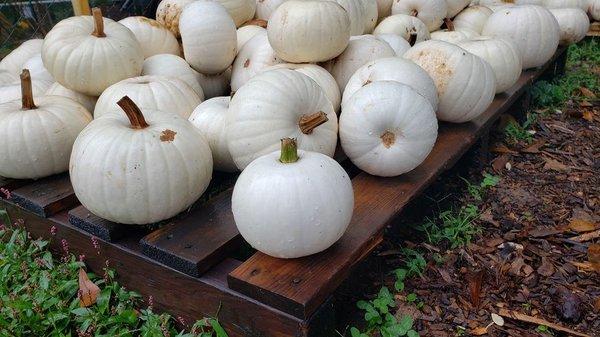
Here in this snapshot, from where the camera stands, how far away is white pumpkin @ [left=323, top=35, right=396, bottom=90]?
8.65 ft

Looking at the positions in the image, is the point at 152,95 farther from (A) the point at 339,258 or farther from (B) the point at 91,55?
(A) the point at 339,258

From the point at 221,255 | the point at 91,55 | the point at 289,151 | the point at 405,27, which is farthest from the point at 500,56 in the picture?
the point at 91,55

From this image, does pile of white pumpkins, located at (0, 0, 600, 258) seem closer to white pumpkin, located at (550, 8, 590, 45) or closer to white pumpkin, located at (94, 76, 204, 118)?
white pumpkin, located at (94, 76, 204, 118)

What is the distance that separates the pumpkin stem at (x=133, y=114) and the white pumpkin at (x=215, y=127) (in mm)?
340

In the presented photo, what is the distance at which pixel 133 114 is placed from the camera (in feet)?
6.01

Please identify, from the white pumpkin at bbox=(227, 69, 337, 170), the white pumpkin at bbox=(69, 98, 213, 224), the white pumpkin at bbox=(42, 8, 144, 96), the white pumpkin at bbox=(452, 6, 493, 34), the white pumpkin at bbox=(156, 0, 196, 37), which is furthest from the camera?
the white pumpkin at bbox=(452, 6, 493, 34)

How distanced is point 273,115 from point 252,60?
0.93 meters

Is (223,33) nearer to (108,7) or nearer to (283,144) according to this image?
(283,144)

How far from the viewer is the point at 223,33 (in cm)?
261

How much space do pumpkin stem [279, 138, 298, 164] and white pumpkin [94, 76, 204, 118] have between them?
844 mm

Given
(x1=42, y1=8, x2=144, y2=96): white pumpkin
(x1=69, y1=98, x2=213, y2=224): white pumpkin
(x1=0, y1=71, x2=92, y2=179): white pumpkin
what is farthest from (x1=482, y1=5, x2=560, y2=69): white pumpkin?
(x1=0, y1=71, x2=92, y2=179): white pumpkin

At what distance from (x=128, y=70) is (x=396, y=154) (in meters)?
1.34

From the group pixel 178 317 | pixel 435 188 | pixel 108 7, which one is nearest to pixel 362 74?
pixel 435 188

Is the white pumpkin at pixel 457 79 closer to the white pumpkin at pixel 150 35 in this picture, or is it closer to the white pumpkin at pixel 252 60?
Answer: the white pumpkin at pixel 252 60
